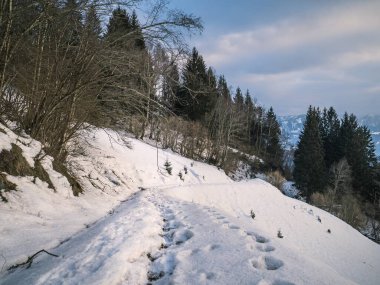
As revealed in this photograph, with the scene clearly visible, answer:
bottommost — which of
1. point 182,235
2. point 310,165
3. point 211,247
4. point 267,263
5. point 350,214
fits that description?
point 350,214

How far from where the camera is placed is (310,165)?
48656mm

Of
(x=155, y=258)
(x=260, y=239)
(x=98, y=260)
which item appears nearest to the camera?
(x=98, y=260)

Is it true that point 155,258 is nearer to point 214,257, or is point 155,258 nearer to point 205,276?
point 214,257

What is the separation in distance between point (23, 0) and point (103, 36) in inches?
78.7

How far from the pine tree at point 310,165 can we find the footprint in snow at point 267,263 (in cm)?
4632

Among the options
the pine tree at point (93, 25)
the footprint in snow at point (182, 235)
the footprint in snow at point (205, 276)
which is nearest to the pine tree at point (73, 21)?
the pine tree at point (93, 25)

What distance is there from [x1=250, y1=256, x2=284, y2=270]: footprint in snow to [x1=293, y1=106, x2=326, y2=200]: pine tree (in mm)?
46324

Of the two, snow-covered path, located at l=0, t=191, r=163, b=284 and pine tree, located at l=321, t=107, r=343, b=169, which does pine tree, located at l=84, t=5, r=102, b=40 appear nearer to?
snow-covered path, located at l=0, t=191, r=163, b=284

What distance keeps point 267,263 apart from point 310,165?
4818 centimetres

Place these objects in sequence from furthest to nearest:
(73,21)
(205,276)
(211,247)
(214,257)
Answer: (73,21) < (211,247) < (214,257) < (205,276)

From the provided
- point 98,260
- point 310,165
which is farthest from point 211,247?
point 310,165

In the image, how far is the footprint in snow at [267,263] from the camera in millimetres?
3816

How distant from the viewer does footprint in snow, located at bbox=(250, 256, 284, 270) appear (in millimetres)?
3816

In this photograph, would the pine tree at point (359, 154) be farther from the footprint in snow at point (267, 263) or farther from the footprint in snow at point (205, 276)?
the footprint in snow at point (205, 276)
